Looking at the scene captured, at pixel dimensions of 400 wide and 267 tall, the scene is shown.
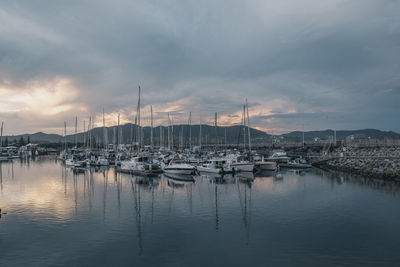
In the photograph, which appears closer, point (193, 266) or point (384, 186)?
point (193, 266)

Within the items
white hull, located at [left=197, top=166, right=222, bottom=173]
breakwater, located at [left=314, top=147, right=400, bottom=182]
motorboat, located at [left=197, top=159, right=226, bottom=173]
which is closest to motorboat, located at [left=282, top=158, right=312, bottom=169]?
breakwater, located at [left=314, top=147, right=400, bottom=182]

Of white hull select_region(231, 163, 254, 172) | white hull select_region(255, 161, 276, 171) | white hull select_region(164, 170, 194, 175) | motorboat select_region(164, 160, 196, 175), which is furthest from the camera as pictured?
white hull select_region(255, 161, 276, 171)

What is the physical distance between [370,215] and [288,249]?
1221 cm

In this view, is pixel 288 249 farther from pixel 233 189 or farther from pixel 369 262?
pixel 233 189

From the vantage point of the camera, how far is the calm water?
1562cm

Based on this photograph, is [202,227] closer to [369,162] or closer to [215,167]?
[215,167]

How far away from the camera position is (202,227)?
21.0 m

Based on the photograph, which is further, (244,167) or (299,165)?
(299,165)

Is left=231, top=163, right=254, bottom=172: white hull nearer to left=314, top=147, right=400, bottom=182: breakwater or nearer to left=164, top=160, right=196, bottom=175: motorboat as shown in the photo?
left=164, top=160, right=196, bottom=175: motorboat

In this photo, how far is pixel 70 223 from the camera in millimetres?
22016

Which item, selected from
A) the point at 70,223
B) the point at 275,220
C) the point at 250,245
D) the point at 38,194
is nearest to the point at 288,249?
the point at 250,245

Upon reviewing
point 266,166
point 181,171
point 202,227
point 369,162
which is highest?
point 369,162

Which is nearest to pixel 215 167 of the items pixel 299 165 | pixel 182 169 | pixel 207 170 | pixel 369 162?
pixel 207 170

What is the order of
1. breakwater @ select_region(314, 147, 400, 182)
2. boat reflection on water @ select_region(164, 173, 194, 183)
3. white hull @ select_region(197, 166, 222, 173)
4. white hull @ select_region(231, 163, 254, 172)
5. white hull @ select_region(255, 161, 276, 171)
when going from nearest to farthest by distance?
breakwater @ select_region(314, 147, 400, 182)
boat reflection on water @ select_region(164, 173, 194, 183)
white hull @ select_region(197, 166, 222, 173)
white hull @ select_region(231, 163, 254, 172)
white hull @ select_region(255, 161, 276, 171)
